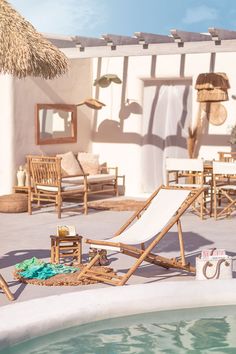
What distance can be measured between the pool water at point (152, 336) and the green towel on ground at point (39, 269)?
1.54 m

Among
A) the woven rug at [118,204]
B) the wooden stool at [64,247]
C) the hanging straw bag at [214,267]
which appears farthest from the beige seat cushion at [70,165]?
the hanging straw bag at [214,267]

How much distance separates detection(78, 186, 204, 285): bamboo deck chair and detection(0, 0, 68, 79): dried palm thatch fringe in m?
1.90

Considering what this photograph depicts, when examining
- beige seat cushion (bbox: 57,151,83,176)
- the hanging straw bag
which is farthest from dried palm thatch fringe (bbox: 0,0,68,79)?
beige seat cushion (bbox: 57,151,83,176)

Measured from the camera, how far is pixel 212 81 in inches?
505

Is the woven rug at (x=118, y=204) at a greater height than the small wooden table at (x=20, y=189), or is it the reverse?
the small wooden table at (x=20, y=189)

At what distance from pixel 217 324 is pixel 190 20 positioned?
7.87 m

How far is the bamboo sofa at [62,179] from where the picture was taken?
11234 mm

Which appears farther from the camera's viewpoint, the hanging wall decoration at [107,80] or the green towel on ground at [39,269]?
the hanging wall decoration at [107,80]

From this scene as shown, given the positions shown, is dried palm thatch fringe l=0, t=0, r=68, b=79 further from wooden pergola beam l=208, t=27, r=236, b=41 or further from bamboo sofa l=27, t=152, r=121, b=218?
wooden pergola beam l=208, t=27, r=236, b=41

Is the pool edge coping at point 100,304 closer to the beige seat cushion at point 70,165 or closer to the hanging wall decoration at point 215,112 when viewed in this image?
the beige seat cushion at point 70,165

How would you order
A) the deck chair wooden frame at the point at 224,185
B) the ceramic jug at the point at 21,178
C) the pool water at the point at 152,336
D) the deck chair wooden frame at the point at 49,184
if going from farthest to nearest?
the ceramic jug at the point at 21,178 < the deck chair wooden frame at the point at 49,184 < the deck chair wooden frame at the point at 224,185 < the pool water at the point at 152,336

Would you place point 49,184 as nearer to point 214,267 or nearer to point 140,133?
point 140,133

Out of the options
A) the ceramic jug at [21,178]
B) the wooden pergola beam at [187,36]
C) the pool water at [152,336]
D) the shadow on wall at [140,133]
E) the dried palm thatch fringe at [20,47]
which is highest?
the wooden pergola beam at [187,36]

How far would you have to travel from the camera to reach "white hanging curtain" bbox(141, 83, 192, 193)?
14141 millimetres
